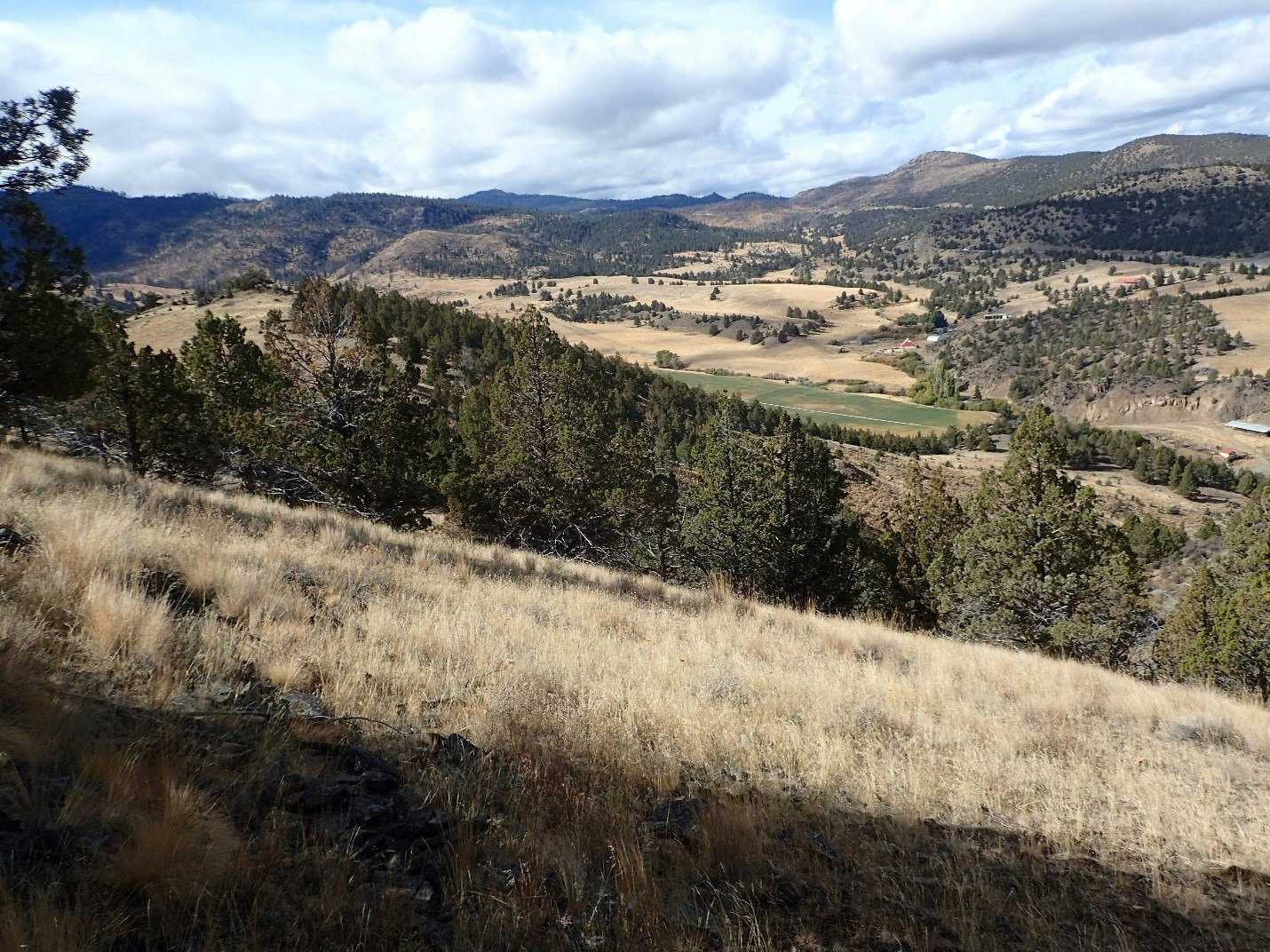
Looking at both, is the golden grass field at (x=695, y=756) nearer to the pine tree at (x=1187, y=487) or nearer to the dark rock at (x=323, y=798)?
the dark rock at (x=323, y=798)

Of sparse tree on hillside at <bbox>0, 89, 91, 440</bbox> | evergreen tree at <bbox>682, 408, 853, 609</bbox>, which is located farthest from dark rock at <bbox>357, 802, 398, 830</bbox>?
evergreen tree at <bbox>682, 408, 853, 609</bbox>

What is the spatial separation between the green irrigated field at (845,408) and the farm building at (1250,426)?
1395 inches

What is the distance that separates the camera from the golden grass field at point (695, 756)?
9.64 ft

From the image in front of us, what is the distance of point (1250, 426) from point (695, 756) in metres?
133

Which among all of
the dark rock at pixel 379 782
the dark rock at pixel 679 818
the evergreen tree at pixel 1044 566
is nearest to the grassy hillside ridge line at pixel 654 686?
the dark rock at pixel 679 818

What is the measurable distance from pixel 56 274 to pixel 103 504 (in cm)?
552

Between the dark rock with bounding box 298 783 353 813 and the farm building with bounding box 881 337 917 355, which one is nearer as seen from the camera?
the dark rock with bounding box 298 783 353 813

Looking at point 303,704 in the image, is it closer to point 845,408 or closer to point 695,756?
point 695,756

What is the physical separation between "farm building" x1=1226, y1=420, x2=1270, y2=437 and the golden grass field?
124 m

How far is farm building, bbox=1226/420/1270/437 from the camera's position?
9588 centimetres

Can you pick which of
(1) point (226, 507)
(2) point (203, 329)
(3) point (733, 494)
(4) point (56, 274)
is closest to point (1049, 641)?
(3) point (733, 494)

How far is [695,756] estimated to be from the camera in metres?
4.50

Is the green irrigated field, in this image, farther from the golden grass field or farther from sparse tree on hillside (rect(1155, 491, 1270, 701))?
the golden grass field

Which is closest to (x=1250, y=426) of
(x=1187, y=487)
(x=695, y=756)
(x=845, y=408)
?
(x=1187, y=487)
